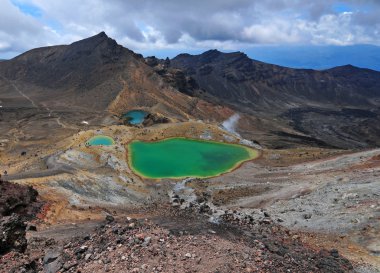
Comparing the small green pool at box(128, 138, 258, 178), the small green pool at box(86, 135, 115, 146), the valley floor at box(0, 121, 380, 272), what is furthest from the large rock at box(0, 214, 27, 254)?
the small green pool at box(86, 135, 115, 146)

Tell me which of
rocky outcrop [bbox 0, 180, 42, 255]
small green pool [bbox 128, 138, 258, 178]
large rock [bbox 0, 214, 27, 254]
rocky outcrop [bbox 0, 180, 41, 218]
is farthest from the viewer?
small green pool [bbox 128, 138, 258, 178]

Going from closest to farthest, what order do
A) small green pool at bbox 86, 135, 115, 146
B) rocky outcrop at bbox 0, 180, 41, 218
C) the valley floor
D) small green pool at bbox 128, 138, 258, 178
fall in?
the valley floor < rocky outcrop at bbox 0, 180, 41, 218 < small green pool at bbox 128, 138, 258, 178 < small green pool at bbox 86, 135, 115, 146

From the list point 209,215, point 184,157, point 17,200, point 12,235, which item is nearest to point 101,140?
point 184,157

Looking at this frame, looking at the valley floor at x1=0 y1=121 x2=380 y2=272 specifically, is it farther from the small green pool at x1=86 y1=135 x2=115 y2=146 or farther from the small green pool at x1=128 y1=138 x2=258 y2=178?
the small green pool at x1=128 y1=138 x2=258 y2=178

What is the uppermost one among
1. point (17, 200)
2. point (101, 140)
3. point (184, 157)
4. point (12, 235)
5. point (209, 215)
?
point (12, 235)

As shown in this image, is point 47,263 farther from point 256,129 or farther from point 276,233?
point 256,129

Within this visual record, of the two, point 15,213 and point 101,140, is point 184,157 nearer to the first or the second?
point 101,140

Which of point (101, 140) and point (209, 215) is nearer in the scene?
point (209, 215)

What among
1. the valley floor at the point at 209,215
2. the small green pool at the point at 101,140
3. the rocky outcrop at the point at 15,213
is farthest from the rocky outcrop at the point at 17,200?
the small green pool at the point at 101,140

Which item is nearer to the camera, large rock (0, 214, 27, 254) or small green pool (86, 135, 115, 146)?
large rock (0, 214, 27, 254)
